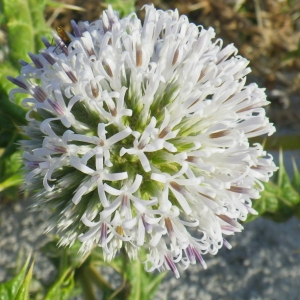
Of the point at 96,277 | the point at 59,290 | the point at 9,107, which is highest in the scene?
the point at 9,107

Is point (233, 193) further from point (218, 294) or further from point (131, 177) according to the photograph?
point (218, 294)

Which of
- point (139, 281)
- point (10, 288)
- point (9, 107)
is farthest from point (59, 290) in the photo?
point (9, 107)

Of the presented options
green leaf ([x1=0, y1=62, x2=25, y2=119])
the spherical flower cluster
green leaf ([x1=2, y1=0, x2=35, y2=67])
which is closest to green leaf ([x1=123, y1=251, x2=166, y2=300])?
the spherical flower cluster

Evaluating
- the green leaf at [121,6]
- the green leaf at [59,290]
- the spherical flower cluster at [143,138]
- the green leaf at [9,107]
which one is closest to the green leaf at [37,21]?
the green leaf at [9,107]

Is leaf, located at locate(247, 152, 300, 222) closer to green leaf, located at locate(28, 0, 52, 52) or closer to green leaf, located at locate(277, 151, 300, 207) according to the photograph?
green leaf, located at locate(277, 151, 300, 207)

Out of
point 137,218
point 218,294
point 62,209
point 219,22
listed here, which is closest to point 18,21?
point 62,209

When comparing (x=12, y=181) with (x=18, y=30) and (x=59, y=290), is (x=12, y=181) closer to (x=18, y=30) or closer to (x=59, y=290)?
(x=59, y=290)
